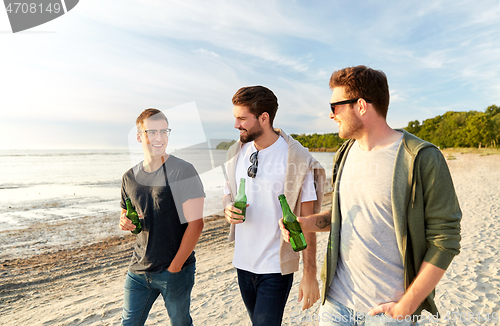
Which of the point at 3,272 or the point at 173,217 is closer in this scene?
the point at 173,217

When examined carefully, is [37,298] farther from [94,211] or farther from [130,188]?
[94,211]

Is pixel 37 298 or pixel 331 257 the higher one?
pixel 331 257

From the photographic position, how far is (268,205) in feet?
8.81

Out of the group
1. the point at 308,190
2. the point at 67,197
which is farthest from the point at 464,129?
the point at 308,190

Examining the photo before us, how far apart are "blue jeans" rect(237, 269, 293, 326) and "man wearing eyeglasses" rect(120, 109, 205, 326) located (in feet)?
2.00

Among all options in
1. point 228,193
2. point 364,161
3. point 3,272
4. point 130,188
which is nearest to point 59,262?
point 3,272

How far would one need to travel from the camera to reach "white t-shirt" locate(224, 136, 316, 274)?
2607mm

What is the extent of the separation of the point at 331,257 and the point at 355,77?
138cm

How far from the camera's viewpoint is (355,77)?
6.97 feet

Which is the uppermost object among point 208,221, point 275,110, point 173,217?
point 275,110

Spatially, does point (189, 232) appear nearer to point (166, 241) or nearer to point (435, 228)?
point (166, 241)

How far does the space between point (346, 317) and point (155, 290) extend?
1773mm

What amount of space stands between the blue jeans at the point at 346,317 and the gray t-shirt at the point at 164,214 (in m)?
1.35

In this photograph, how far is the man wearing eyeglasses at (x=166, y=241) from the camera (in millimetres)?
2715
